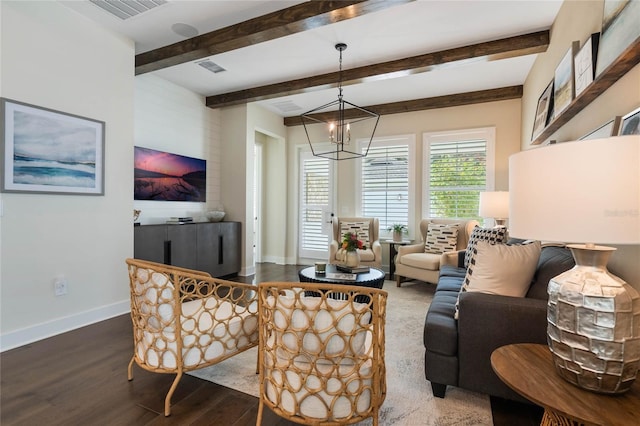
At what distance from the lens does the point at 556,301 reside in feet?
3.74

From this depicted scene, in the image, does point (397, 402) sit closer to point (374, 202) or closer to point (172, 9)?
point (172, 9)

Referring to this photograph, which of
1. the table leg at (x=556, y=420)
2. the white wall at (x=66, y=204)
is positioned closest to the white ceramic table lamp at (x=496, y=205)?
the table leg at (x=556, y=420)

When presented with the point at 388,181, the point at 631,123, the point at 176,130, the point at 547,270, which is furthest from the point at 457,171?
the point at 176,130

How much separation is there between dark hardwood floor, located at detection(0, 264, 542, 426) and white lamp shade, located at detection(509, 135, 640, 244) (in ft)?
4.07

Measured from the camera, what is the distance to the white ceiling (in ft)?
9.34

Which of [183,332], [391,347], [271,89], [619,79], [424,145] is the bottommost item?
[391,347]

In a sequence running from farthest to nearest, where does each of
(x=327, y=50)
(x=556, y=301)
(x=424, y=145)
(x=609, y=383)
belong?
(x=424, y=145)
(x=327, y=50)
(x=556, y=301)
(x=609, y=383)

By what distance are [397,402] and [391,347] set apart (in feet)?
2.50

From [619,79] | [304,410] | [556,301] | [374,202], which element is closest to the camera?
[556,301]

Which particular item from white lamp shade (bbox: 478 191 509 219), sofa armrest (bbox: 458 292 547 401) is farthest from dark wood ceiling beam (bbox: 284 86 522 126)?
sofa armrest (bbox: 458 292 547 401)

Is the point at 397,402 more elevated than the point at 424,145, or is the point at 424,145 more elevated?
the point at 424,145

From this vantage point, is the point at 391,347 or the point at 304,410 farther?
the point at 391,347

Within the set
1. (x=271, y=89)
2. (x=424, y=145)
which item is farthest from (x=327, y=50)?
(x=424, y=145)

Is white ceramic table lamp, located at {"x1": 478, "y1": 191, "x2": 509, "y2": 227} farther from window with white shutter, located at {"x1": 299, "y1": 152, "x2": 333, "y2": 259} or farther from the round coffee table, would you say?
window with white shutter, located at {"x1": 299, "y1": 152, "x2": 333, "y2": 259}
